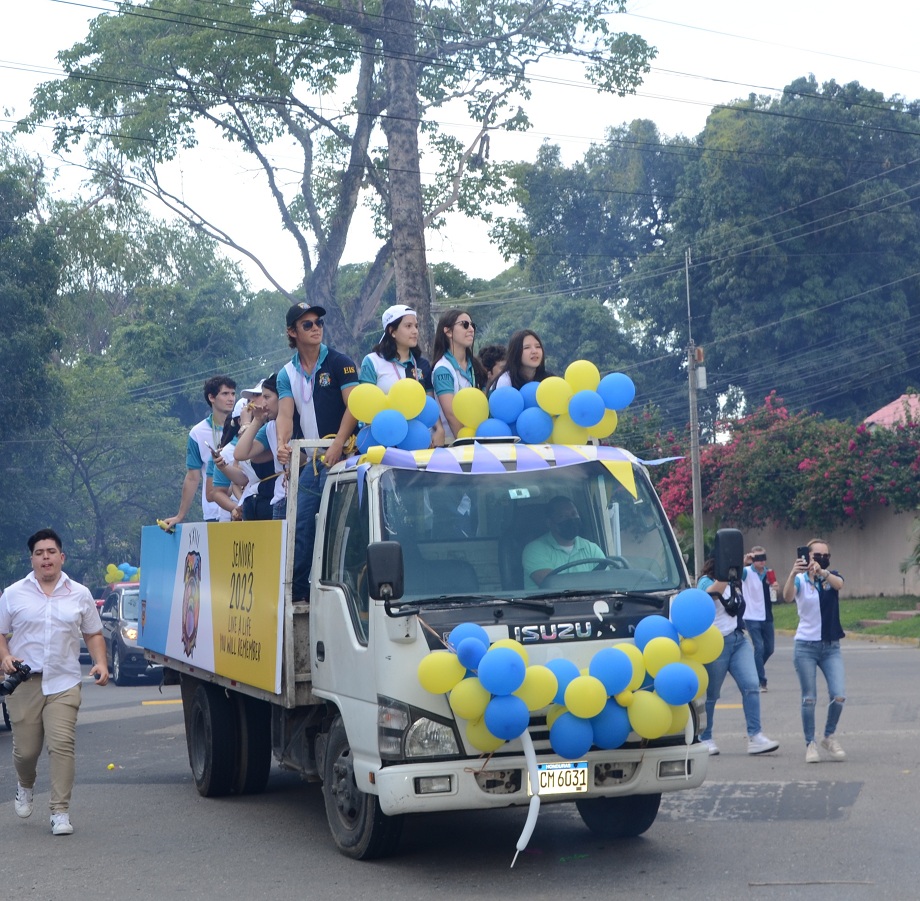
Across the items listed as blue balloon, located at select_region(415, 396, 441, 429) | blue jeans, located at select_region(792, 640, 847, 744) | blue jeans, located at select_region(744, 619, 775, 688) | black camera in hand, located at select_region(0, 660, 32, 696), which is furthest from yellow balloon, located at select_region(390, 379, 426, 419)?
blue jeans, located at select_region(744, 619, 775, 688)

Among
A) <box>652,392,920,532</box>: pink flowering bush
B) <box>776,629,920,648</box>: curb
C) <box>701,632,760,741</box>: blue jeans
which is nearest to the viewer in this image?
<box>701,632,760,741</box>: blue jeans

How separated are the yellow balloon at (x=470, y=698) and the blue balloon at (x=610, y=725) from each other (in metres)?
0.57

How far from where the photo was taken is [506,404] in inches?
312

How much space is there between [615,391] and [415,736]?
2.43 m

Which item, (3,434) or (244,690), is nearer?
(244,690)

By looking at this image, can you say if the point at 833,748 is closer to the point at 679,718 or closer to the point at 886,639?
the point at 679,718

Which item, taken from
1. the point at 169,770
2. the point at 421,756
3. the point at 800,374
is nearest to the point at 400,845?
the point at 421,756

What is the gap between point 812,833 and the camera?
7816 millimetres

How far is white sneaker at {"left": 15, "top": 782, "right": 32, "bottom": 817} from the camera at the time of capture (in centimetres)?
898

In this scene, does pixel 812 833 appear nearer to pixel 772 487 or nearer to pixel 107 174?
pixel 107 174

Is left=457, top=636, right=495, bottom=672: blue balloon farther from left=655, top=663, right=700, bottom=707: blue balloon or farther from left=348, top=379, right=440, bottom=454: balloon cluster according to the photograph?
left=348, top=379, right=440, bottom=454: balloon cluster

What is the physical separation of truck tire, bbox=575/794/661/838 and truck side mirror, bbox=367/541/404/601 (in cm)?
203

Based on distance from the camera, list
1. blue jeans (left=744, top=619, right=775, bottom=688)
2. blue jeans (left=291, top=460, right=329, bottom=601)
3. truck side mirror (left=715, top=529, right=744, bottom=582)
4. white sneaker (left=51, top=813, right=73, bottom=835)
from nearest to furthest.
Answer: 1. truck side mirror (left=715, top=529, right=744, bottom=582)
2. blue jeans (left=291, top=460, right=329, bottom=601)
3. white sneaker (left=51, top=813, right=73, bottom=835)
4. blue jeans (left=744, top=619, right=775, bottom=688)

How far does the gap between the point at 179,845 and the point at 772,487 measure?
28.5m
